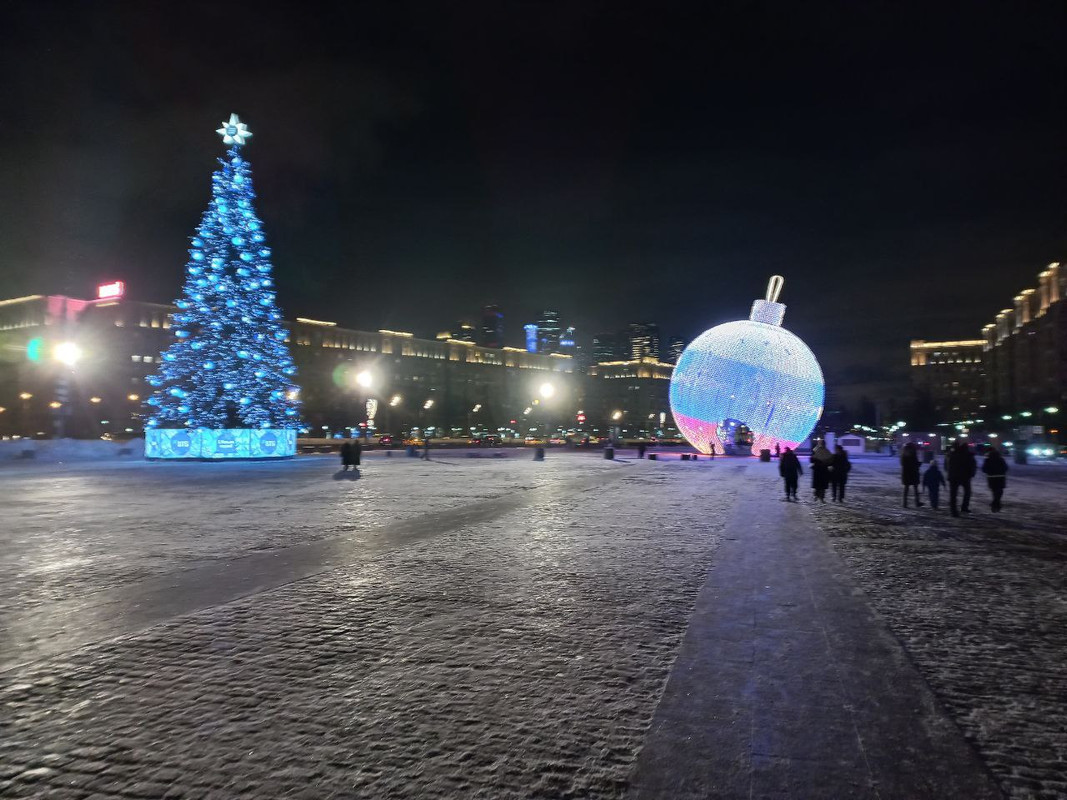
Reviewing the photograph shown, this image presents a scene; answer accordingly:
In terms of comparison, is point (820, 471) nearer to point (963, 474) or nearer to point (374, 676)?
point (963, 474)

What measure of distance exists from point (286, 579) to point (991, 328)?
17288 centimetres

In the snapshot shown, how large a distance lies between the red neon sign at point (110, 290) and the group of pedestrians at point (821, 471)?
8967 centimetres

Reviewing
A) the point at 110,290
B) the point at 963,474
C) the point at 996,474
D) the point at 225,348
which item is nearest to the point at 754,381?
the point at 996,474

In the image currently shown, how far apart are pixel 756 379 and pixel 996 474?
22.0 metres

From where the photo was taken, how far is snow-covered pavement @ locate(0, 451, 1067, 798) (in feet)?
11.8

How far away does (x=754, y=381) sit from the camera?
36938 mm

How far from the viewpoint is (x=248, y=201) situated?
37250mm

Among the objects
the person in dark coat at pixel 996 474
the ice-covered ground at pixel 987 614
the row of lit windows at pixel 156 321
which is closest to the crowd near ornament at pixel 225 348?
the ice-covered ground at pixel 987 614

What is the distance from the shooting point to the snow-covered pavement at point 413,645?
11.8 ft

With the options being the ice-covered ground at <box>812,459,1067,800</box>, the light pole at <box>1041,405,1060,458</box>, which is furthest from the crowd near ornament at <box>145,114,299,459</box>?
the light pole at <box>1041,405,1060,458</box>

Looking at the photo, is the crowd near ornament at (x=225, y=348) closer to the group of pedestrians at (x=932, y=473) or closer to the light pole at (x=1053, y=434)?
the group of pedestrians at (x=932, y=473)

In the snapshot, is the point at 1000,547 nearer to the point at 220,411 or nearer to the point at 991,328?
the point at 220,411

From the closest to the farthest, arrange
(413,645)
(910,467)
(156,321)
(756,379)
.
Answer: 1. (413,645)
2. (910,467)
3. (756,379)
4. (156,321)

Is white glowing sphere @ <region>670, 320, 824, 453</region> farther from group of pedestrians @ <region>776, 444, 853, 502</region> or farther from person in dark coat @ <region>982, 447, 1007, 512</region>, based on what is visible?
person in dark coat @ <region>982, 447, 1007, 512</region>
